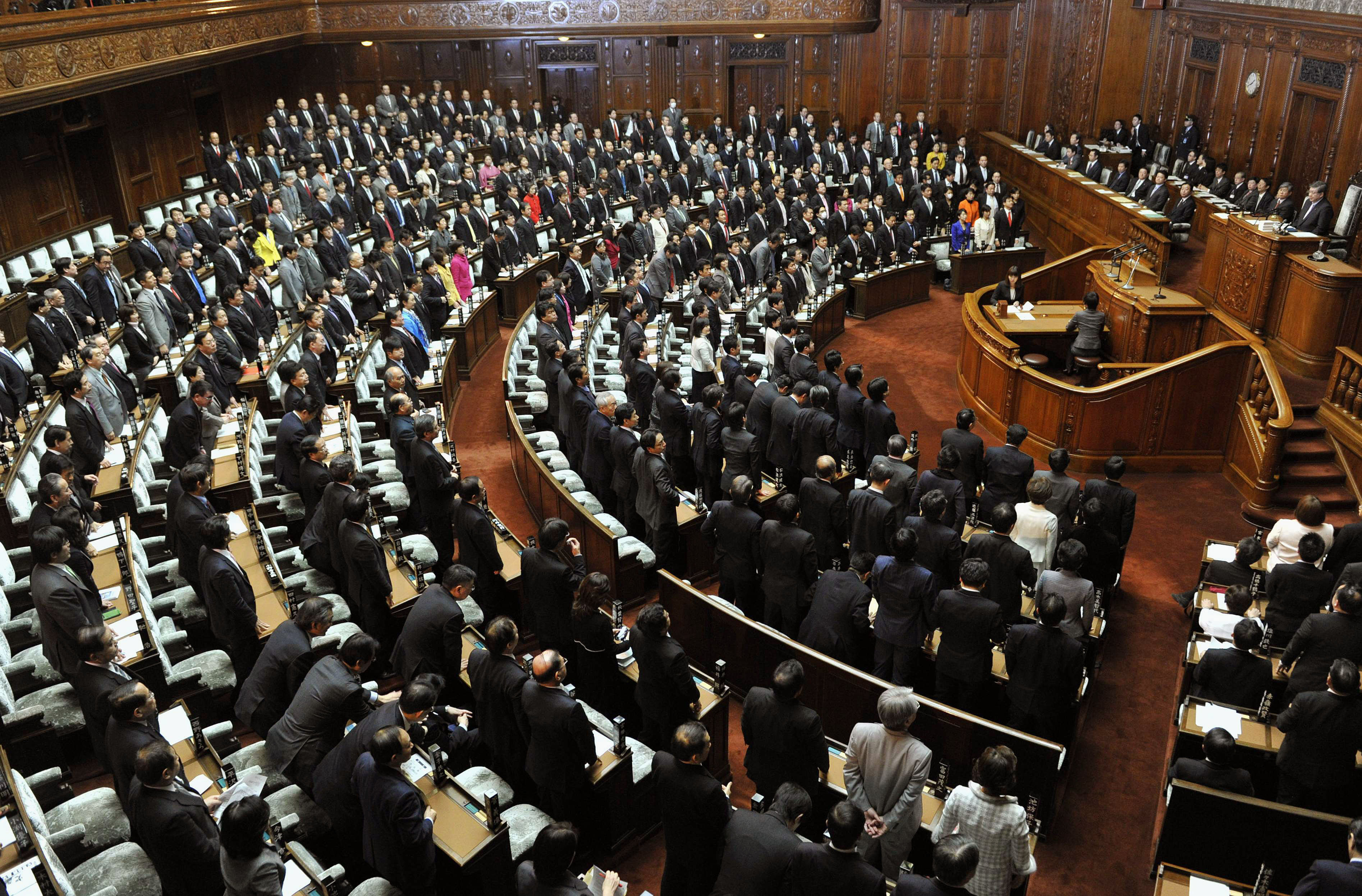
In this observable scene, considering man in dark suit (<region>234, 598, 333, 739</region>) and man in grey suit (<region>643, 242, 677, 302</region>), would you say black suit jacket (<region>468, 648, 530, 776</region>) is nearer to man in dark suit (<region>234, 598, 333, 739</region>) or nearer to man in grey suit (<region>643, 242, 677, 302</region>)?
man in dark suit (<region>234, 598, 333, 739</region>)

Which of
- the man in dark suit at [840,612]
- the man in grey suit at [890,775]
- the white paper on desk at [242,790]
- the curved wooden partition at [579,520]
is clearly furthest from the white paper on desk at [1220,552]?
the white paper on desk at [242,790]

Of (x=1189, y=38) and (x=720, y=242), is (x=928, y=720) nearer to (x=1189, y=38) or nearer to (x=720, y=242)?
(x=720, y=242)

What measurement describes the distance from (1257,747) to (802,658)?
2.51m

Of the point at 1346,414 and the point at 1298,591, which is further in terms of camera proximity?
the point at 1346,414

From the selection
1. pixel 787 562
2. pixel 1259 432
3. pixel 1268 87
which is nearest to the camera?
pixel 787 562

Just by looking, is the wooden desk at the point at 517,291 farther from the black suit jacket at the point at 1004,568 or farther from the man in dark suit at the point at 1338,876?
the man in dark suit at the point at 1338,876

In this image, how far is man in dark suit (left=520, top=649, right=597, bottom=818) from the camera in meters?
4.64

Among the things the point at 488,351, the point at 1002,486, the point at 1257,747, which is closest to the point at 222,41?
the point at 488,351

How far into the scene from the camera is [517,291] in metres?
13.2

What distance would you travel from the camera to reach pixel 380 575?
19.9ft

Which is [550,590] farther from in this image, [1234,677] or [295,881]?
[1234,677]

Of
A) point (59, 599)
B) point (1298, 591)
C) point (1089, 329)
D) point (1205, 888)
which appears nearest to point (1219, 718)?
point (1298, 591)

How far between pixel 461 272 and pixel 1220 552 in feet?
29.0

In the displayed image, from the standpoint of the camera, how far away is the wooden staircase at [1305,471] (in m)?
8.89
